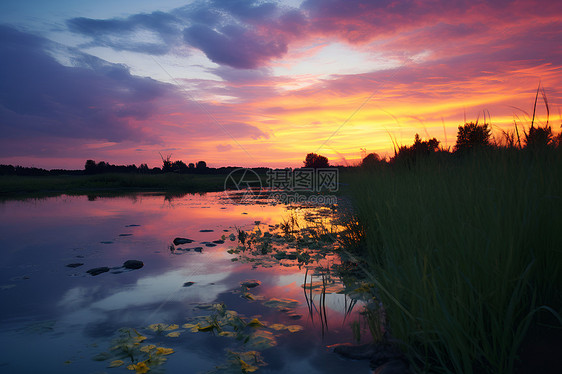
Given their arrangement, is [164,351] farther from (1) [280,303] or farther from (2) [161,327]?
(1) [280,303]

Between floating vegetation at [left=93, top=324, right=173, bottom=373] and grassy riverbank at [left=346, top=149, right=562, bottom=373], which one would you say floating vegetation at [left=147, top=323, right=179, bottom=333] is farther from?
grassy riverbank at [left=346, top=149, right=562, bottom=373]

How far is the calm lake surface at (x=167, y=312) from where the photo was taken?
337cm

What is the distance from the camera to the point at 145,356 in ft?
11.1

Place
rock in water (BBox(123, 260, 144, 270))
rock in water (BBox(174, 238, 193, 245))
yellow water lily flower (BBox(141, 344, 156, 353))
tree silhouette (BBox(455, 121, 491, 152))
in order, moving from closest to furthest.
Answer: yellow water lily flower (BBox(141, 344, 156, 353)), tree silhouette (BBox(455, 121, 491, 152)), rock in water (BBox(123, 260, 144, 270)), rock in water (BBox(174, 238, 193, 245))

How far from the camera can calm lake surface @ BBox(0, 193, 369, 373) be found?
133 inches

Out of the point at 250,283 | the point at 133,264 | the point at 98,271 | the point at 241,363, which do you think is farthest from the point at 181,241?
the point at 241,363

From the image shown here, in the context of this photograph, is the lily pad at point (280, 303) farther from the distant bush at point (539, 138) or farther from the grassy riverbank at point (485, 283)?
the distant bush at point (539, 138)

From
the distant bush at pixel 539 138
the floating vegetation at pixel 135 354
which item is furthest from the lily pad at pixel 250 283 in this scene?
the distant bush at pixel 539 138

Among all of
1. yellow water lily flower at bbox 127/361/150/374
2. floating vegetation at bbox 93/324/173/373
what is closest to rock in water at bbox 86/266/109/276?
floating vegetation at bbox 93/324/173/373

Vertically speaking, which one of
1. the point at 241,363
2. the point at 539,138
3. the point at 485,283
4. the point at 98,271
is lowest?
the point at 98,271

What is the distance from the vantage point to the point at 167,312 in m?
4.61

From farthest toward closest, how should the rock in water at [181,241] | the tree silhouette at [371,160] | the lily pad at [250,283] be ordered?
the tree silhouette at [371,160], the rock in water at [181,241], the lily pad at [250,283]

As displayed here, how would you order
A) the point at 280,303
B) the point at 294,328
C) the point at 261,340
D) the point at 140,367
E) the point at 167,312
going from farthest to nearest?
the point at 280,303 → the point at 167,312 → the point at 294,328 → the point at 261,340 → the point at 140,367

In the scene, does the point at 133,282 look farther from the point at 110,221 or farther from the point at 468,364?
the point at 110,221
